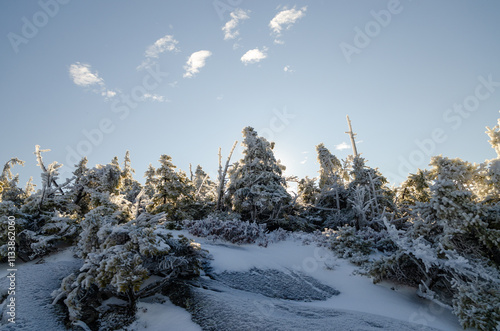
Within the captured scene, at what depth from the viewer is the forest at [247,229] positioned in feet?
13.8

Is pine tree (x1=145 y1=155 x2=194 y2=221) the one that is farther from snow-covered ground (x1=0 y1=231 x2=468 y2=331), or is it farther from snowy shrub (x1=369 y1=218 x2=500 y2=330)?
snowy shrub (x1=369 y1=218 x2=500 y2=330)

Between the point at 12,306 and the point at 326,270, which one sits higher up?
the point at 326,270

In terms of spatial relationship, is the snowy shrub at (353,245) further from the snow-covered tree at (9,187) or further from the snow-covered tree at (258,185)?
the snow-covered tree at (9,187)

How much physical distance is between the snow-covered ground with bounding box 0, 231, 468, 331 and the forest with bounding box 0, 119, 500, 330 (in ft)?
0.97

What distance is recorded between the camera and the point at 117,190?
39.8 ft

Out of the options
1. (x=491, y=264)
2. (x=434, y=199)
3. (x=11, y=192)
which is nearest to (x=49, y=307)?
(x=434, y=199)

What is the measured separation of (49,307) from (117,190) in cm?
879

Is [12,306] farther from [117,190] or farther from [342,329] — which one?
[117,190]

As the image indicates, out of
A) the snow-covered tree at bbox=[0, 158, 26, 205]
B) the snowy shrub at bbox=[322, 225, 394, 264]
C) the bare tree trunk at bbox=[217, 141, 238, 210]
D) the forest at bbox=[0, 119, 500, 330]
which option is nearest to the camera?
the forest at bbox=[0, 119, 500, 330]

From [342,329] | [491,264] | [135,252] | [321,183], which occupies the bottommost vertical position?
[342,329]

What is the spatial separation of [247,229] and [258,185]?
138 inches

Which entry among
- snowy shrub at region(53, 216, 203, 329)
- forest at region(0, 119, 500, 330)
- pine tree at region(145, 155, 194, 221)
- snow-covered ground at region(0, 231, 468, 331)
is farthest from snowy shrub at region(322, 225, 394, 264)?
pine tree at region(145, 155, 194, 221)

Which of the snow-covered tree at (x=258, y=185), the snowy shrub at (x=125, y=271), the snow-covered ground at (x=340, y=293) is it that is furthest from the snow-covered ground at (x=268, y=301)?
the snow-covered tree at (x=258, y=185)

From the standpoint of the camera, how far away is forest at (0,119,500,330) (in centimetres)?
421
